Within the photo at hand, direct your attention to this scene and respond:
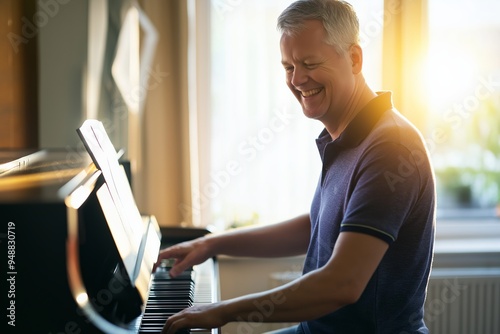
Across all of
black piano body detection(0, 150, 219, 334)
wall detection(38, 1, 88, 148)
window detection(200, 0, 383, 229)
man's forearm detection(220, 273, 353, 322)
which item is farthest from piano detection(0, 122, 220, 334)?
window detection(200, 0, 383, 229)

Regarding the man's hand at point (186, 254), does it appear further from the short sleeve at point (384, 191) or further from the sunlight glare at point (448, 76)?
the sunlight glare at point (448, 76)

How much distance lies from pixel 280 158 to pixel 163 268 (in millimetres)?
1281

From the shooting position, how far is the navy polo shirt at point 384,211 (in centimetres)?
130

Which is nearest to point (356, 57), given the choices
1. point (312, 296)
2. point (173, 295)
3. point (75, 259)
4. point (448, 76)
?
point (312, 296)

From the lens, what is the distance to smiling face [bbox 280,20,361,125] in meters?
1.52

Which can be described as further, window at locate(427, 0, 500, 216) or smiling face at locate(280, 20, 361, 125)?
window at locate(427, 0, 500, 216)

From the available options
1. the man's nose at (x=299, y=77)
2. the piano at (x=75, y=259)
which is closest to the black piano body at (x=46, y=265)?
the piano at (x=75, y=259)

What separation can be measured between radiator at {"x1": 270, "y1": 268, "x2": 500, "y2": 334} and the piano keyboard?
1.15 metres

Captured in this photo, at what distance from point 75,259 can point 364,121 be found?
0.76 m

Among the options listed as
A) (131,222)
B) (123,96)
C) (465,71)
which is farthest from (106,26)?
(465,71)

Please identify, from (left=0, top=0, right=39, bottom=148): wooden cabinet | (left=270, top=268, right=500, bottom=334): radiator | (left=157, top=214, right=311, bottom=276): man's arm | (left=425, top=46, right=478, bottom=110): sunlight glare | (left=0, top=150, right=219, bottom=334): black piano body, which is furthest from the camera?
(left=425, top=46, right=478, bottom=110): sunlight glare

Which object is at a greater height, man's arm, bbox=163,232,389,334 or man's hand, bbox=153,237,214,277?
man's arm, bbox=163,232,389,334

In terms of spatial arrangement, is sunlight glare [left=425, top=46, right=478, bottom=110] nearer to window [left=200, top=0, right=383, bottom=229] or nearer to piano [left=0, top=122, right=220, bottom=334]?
window [left=200, top=0, right=383, bottom=229]

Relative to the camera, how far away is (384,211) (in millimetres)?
1286
